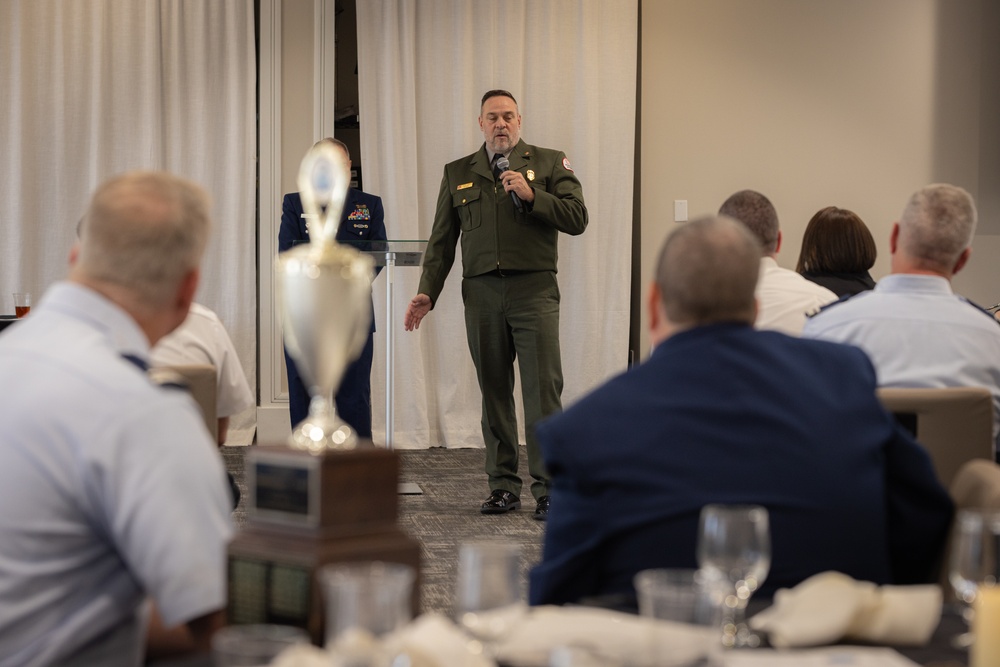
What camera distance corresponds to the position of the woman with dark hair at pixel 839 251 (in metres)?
3.99

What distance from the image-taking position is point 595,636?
1094 millimetres

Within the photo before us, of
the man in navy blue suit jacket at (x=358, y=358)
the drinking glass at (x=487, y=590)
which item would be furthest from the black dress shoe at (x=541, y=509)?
the drinking glass at (x=487, y=590)

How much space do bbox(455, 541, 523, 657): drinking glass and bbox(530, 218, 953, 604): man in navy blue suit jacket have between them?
464 mm

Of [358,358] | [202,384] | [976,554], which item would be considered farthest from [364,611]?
[358,358]

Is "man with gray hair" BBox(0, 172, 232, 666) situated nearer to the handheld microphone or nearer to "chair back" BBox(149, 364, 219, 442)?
"chair back" BBox(149, 364, 219, 442)

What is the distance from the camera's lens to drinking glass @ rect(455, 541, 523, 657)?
1.04m

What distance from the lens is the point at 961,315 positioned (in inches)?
101

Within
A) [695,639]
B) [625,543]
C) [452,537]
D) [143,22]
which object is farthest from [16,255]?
[695,639]

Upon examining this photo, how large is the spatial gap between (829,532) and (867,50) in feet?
19.0

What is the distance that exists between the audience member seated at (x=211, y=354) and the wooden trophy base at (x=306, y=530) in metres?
1.67

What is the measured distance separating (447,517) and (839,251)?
1807 millimetres

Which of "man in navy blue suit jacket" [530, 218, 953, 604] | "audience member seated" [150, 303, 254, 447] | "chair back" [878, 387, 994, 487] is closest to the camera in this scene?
"man in navy blue suit jacket" [530, 218, 953, 604]

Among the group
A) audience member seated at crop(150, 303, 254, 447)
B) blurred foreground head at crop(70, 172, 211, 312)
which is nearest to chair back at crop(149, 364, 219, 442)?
audience member seated at crop(150, 303, 254, 447)

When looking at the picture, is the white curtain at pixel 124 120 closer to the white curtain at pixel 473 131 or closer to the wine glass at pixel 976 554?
the white curtain at pixel 473 131
